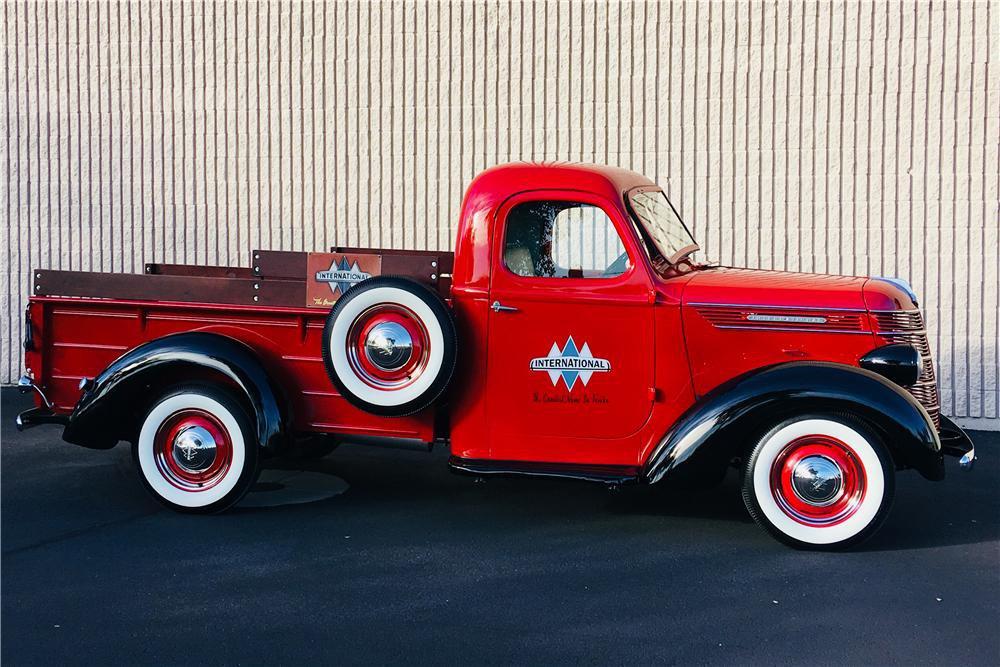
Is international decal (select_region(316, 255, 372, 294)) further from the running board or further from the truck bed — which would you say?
the running board

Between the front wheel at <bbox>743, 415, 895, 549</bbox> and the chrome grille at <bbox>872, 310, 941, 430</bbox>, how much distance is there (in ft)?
1.43

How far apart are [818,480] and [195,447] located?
11.2 ft

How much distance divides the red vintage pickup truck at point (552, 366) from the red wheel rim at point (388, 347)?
0.01 metres

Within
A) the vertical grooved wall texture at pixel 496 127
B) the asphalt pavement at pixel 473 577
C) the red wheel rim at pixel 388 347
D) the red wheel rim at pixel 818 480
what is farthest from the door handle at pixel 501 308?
the vertical grooved wall texture at pixel 496 127

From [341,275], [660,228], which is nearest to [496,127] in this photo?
[660,228]

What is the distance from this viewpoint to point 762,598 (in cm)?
532

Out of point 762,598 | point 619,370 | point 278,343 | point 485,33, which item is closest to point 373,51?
point 485,33

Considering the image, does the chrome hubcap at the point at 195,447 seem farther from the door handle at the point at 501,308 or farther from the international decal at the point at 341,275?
the door handle at the point at 501,308

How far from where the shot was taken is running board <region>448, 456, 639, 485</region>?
6262 millimetres

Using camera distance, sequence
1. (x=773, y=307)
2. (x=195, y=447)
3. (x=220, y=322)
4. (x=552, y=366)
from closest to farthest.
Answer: (x=773, y=307), (x=552, y=366), (x=195, y=447), (x=220, y=322)

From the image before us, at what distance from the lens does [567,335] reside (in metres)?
6.34

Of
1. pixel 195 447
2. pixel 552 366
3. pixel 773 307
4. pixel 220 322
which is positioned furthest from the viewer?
pixel 220 322

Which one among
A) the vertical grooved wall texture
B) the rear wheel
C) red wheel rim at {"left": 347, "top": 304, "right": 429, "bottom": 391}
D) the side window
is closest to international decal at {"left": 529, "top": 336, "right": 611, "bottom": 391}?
the side window

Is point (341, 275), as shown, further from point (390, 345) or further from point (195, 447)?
point (195, 447)
